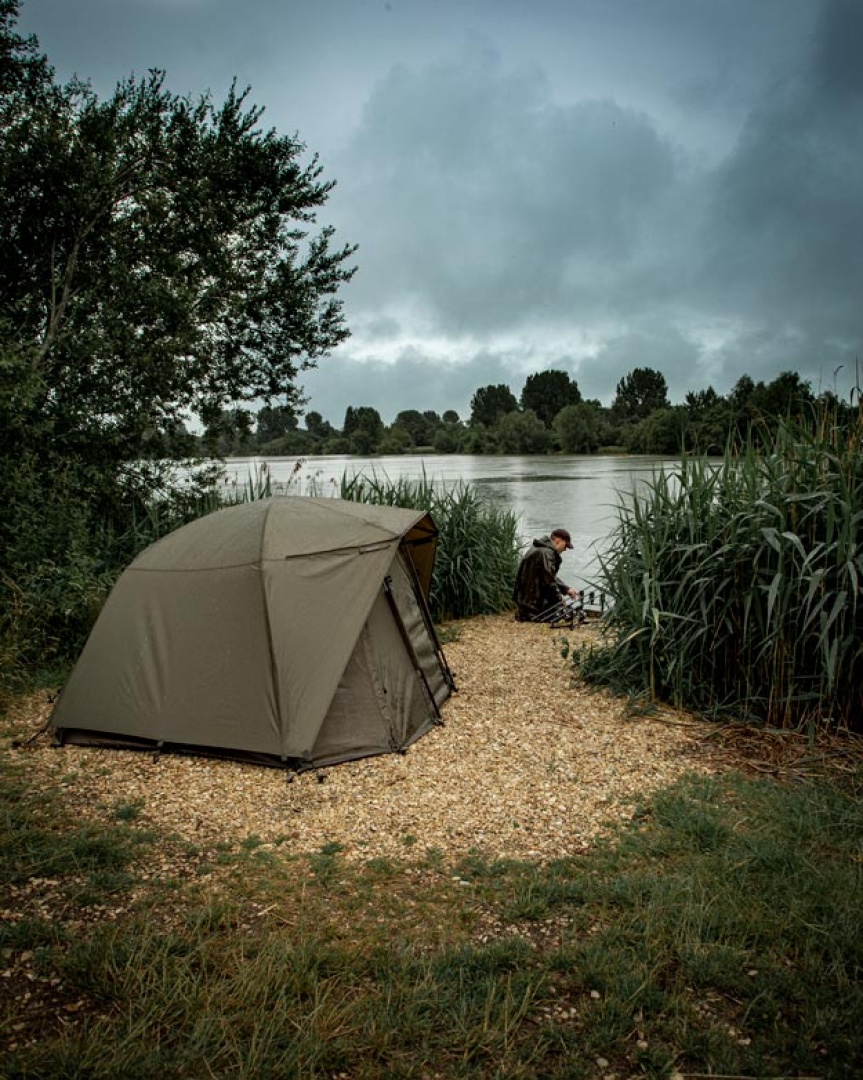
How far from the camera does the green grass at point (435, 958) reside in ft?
7.91

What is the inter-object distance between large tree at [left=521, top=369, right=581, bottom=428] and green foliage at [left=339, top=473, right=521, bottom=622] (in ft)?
250

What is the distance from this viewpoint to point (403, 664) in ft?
18.3

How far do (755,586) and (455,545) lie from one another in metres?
5.32

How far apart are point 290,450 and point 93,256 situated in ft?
43.2

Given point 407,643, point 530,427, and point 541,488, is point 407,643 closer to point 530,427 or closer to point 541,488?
point 541,488

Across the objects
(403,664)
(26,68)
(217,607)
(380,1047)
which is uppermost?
(26,68)

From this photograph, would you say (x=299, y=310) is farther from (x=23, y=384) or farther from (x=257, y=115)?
(x=23, y=384)

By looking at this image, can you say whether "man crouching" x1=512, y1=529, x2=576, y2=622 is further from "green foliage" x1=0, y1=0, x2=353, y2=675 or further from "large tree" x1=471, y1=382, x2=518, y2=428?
"large tree" x1=471, y1=382, x2=518, y2=428

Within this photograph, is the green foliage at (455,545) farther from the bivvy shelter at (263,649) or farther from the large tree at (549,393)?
the large tree at (549,393)

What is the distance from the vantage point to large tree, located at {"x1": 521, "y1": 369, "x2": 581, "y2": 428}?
279 feet

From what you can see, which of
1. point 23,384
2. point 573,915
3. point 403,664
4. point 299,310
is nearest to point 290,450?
point 299,310

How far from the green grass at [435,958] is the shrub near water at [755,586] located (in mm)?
1392

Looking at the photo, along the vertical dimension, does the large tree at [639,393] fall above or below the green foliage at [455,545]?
above

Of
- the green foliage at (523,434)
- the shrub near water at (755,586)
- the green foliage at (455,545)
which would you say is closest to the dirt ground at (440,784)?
the shrub near water at (755,586)
